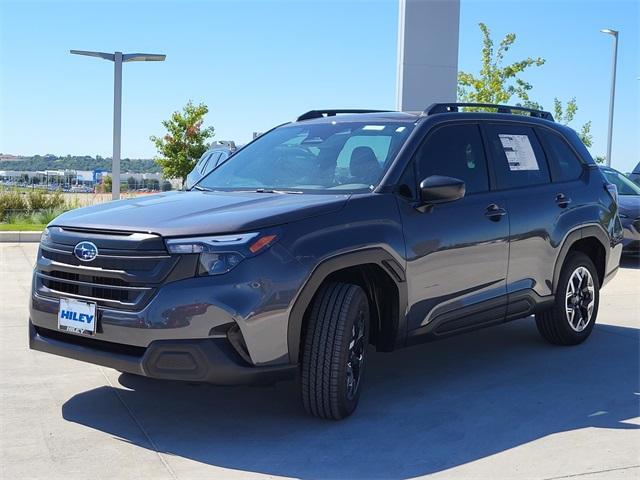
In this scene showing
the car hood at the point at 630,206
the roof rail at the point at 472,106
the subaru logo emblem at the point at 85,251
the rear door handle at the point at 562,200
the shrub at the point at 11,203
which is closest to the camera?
the subaru logo emblem at the point at 85,251

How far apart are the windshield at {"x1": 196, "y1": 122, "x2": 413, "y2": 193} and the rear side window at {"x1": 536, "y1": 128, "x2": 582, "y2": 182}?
159 centimetres

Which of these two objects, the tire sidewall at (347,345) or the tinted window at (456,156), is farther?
the tinted window at (456,156)

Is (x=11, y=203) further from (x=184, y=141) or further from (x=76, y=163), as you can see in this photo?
(x=76, y=163)

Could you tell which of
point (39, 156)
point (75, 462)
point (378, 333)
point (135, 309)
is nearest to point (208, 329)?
point (135, 309)

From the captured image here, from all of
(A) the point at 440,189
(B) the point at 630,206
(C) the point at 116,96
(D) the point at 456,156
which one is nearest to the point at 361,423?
(A) the point at 440,189

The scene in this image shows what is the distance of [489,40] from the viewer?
24672mm

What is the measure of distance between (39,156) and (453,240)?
174 feet

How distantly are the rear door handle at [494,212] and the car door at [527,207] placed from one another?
108mm

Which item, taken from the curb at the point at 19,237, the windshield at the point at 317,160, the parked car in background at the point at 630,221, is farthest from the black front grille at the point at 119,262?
the curb at the point at 19,237

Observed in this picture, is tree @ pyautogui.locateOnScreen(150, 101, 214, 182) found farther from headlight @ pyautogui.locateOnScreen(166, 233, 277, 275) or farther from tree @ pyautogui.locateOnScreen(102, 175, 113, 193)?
headlight @ pyautogui.locateOnScreen(166, 233, 277, 275)

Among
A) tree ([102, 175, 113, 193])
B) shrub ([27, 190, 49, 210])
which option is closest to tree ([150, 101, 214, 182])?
tree ([102, 175, 113, 193])

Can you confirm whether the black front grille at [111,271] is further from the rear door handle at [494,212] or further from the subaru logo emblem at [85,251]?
the rear door handle at [494,212]

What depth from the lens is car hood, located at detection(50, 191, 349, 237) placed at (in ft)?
13.1

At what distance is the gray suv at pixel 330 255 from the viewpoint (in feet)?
12.8
